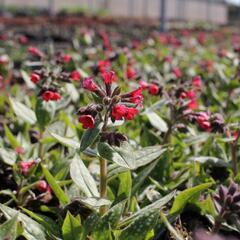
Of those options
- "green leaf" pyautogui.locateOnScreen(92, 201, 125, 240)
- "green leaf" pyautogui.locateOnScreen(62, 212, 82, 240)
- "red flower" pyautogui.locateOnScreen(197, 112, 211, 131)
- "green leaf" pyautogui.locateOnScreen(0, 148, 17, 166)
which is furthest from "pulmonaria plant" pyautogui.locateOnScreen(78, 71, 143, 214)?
"green leaf" pyautogui.locateOnScreen(0, 148, 17, 166)

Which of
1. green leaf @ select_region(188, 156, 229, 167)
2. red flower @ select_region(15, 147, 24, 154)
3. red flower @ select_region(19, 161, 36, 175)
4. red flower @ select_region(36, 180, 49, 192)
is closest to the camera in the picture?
red flower @ select_region(19, 161, 36, 175)

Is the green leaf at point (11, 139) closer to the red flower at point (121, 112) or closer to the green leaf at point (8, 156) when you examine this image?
the green leaf at point (8, 156)

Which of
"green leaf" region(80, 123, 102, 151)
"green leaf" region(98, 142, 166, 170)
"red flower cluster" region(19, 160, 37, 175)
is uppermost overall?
"green leaf" region(80, 123, 102, 151)

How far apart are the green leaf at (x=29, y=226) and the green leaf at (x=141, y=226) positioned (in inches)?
16.2

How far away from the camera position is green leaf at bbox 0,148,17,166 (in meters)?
3.22

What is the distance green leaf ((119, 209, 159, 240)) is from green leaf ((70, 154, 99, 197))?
37cm

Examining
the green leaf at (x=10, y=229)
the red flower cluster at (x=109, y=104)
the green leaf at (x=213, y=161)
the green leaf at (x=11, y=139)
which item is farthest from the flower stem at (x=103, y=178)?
the green leaf at (x=11, y=139)

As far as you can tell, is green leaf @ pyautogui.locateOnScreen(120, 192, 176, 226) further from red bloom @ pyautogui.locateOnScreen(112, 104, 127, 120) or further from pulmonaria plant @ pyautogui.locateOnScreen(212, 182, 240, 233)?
red bloom @ pyautogui.locateOnScreen(112, 104, 127, 120)

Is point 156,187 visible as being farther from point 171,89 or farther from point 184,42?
point 184,42

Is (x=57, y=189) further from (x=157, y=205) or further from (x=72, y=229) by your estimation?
(x=157, y=205)

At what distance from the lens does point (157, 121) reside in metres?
3.58

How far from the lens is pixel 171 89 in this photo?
3.77 m

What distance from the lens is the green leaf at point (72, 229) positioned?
2.38 metres

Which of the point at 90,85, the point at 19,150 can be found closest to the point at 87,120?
the point at 90,85
